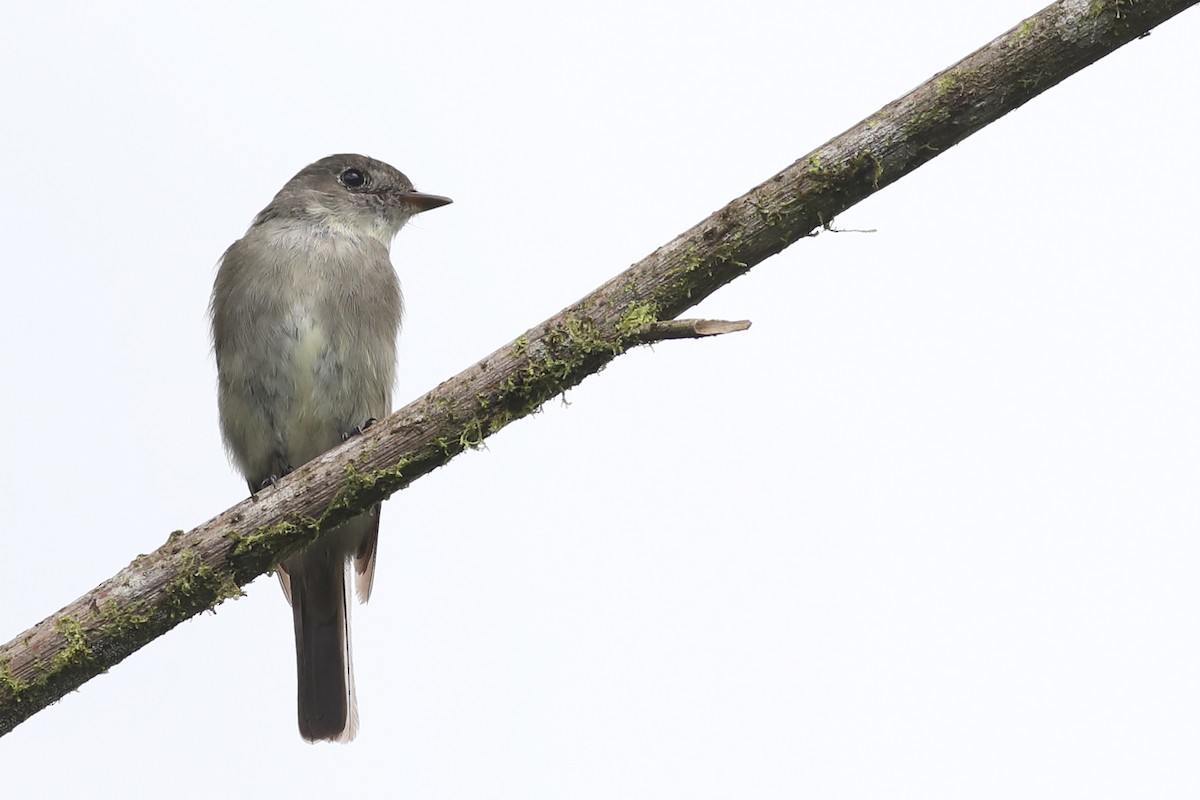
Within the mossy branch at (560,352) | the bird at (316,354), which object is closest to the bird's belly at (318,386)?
the bird at (316,354)

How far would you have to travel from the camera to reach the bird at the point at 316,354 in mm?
5883

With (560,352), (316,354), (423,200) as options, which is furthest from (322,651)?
(560,352)

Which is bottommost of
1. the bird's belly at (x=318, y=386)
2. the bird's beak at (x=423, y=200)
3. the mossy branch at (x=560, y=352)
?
the mossy branch at (x=560, y=352)

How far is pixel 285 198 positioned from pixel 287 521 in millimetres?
2600

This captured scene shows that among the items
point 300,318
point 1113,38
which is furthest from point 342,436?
point 1113,38

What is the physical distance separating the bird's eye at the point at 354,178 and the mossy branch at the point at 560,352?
2.64m

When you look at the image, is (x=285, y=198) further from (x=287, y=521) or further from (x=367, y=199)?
(x=287, y=521)

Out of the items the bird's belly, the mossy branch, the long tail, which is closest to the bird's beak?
the bird's belly

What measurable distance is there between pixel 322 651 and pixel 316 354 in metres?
1.55

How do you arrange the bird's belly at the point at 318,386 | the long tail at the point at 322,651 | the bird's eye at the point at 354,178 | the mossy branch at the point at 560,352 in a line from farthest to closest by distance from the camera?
1. the bird's eye at the point at 354,178
2. the long tail at the point at 322,651
3. the bird's belly at the point at 318,386
4. the mossy branch at the point at 560,352

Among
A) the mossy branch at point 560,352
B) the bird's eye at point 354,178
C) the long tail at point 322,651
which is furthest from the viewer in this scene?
the bird's eye at point 354,178

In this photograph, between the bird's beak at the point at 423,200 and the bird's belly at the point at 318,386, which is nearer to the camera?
the bird's belly at the point at 318,386

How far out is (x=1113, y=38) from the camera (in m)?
3.98

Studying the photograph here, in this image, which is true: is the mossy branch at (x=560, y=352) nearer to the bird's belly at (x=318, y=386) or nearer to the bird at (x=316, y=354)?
the bird at (x=316, y=354)
